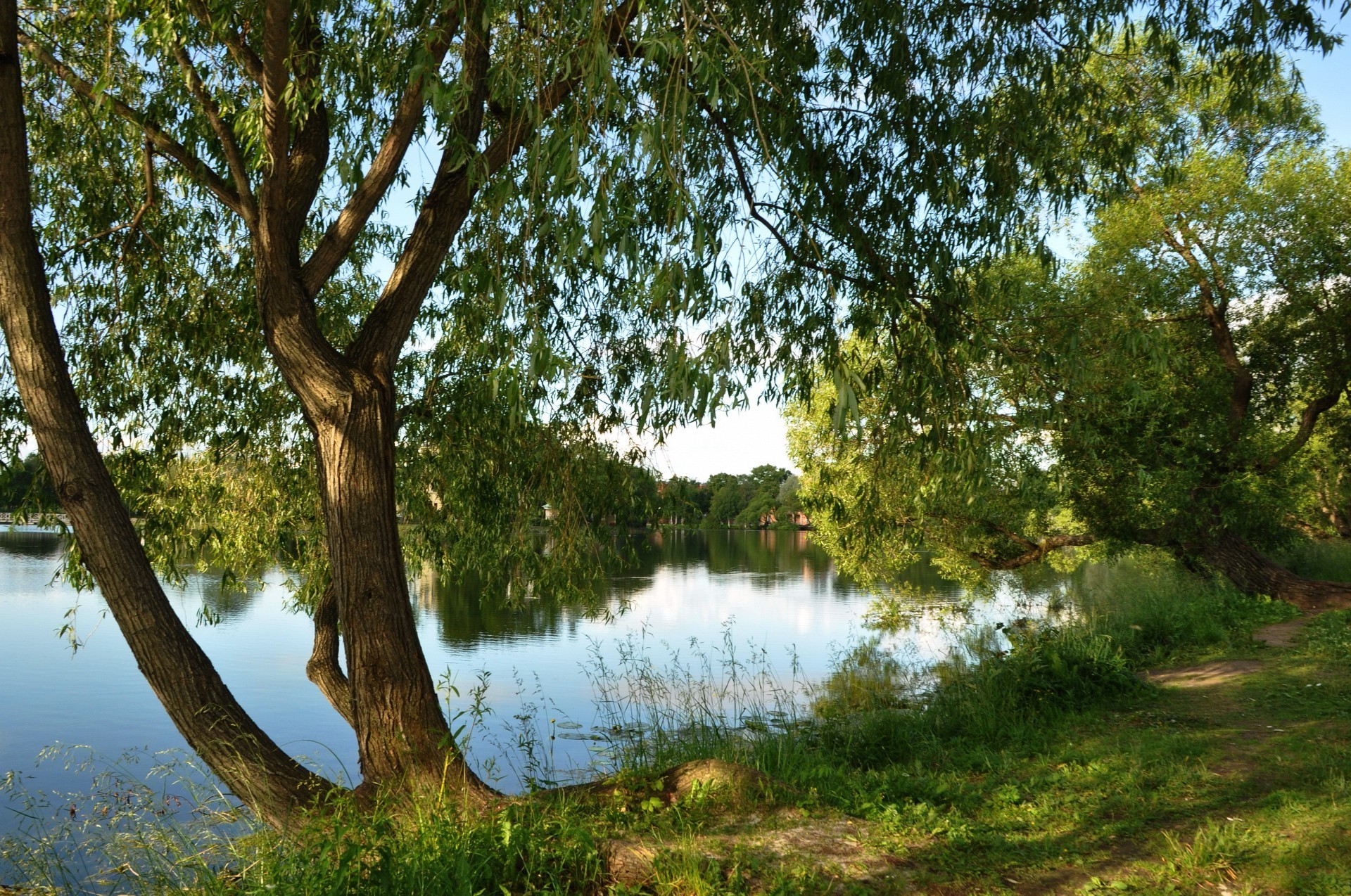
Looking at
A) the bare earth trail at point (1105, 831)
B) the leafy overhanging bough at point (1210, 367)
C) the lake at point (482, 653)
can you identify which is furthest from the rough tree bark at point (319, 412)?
the leafy overhanging bough at point (1210, 367)

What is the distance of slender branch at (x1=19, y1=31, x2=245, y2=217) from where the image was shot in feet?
16.8

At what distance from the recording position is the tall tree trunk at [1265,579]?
11969 mm

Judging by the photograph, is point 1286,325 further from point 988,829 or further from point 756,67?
point 756,67

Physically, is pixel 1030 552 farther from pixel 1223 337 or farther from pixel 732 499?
pixel 732 499

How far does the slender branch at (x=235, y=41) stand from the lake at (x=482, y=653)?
3.18 meters

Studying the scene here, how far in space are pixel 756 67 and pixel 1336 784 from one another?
4440 millimetres

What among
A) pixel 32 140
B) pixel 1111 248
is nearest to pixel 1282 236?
pixel 1111 248

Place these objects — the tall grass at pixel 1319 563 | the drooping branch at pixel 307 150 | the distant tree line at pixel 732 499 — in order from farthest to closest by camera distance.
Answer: the tall grass at pixel 1319 563, the distant tree line at pixel 732 499, the drooping branch at pixel 307 150

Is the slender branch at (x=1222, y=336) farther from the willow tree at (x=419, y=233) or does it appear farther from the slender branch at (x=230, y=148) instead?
the slender branch at (x=230, y=148)

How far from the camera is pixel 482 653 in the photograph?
13102 millimetres

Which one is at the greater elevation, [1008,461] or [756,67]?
[756,67]

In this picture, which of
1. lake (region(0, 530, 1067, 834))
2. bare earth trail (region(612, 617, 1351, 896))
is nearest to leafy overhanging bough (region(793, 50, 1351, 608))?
lake (region(0, 530, 1067, 834))

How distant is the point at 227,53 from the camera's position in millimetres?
5914

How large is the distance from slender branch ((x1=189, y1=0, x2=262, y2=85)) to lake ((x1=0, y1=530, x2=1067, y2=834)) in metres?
3.18
